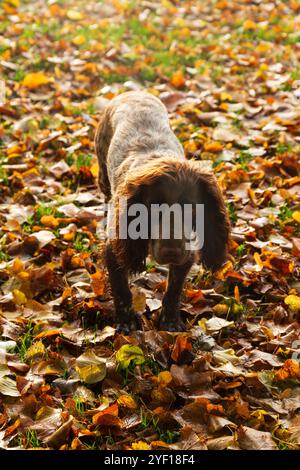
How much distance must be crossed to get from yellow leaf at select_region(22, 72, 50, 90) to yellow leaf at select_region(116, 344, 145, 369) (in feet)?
14.7

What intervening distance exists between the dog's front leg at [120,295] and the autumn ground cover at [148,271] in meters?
0.10

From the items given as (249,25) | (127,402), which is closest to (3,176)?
(127,402)

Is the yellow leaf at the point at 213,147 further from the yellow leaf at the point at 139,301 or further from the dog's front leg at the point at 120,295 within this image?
the dog's front leg at the point at 120,295

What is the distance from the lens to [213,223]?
3490 mm

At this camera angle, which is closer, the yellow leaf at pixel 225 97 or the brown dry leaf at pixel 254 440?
the brown dry leaf at pixel 254 440

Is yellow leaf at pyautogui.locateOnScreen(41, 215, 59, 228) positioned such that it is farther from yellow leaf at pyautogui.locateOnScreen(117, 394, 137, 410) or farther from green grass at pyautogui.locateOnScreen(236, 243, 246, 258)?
yellow leaf at pyautogui.locateOnScreen(117, 394, 137, 410)

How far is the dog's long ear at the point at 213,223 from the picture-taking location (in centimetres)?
336

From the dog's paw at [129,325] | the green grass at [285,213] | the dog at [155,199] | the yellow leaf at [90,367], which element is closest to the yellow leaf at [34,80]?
the dog at [155,199]

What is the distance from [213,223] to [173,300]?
0.53 m

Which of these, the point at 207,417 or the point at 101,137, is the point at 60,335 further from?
the point at 101,137

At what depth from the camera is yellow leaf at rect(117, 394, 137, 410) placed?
120 inches

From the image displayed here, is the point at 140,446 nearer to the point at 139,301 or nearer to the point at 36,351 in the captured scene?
the point at 36,351

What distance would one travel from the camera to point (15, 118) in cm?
648
